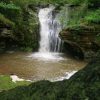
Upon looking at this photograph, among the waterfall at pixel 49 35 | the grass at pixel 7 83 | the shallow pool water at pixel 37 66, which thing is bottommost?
the shallow pool water at pixel 37 66

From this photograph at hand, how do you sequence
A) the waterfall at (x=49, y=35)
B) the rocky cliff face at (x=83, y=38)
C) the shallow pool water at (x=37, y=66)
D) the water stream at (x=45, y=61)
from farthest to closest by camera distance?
the waterfall at (x=49, y=35) < the rocky cliff face at (x=83, y=38) < the water stream at (x=45, y=61) < the shallow pool water at (x=37, y=66)

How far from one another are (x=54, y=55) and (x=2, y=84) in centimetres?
852

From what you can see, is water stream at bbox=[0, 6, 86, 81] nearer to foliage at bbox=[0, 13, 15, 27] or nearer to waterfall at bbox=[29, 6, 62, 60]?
waterfall at bbox=[29, 6, 62, 60]

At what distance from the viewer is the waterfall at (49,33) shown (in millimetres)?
19516

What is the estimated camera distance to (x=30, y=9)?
21734 mm

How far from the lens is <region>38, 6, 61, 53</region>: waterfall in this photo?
64.0 ft

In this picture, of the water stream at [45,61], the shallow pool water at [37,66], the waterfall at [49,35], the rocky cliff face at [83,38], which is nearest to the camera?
the shallow pool water at [37,66]

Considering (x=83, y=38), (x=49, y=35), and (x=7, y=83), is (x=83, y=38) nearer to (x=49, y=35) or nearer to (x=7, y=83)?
(x=49, y=35)

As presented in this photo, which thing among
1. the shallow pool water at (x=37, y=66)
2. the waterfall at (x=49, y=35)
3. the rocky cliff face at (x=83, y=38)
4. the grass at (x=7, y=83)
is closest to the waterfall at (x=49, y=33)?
the waterfall at (x=49, y=35)

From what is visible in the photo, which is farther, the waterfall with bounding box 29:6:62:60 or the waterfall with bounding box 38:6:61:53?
the waterfall with bounding box 38:6:61:53

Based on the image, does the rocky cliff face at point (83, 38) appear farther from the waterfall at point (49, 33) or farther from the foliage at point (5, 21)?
the foliage at point (5, 21)

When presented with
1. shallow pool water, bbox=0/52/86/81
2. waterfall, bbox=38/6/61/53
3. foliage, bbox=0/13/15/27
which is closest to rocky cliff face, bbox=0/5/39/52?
foliage, bbox=0/13/15/27

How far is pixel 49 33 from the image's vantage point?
20.2m

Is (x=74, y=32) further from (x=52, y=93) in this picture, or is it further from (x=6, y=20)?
(x=52, y=93)
